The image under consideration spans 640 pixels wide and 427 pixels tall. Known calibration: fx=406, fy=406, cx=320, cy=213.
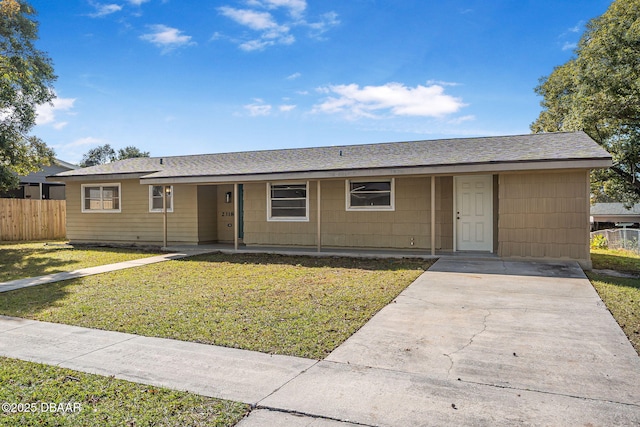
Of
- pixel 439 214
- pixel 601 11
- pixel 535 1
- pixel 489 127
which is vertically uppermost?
pixel 601 11

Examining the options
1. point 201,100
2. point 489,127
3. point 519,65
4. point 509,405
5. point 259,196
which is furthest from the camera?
point 489,127

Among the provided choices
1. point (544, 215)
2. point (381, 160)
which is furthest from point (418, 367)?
point (381, 160)

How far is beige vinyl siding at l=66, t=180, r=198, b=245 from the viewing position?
557 inches

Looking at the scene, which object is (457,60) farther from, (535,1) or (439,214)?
(439,214)

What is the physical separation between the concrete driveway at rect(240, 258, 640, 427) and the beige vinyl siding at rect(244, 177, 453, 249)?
5604 mm

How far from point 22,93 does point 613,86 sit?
24784mm

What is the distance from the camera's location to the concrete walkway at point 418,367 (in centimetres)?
273

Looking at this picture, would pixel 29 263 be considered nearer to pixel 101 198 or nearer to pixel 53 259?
pixel 53 259

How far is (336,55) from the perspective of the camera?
14656mm

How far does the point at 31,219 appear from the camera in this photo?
18.7 meters

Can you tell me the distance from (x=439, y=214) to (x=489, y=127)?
1263 cm

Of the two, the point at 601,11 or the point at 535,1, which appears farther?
the point at 601,11

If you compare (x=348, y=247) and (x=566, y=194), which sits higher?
(x=566, y=194)

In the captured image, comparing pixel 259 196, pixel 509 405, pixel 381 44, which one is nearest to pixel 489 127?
pixel 381 44
